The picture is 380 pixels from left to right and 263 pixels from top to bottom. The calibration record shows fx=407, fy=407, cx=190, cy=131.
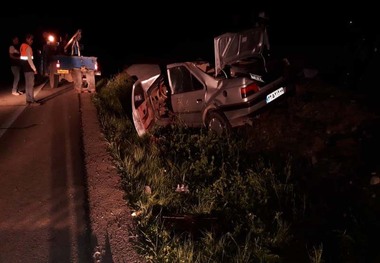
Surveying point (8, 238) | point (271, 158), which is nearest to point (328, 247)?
point (271, 158)

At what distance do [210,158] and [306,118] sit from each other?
214cm

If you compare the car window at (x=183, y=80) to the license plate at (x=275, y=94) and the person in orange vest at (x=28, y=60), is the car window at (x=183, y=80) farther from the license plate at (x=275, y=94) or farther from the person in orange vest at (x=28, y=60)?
the person in orange vest at (x=28, y=60)

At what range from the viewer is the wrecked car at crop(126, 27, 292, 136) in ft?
23.5

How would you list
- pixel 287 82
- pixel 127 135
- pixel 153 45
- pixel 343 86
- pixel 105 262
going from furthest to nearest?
1. pixel 153 45
2. pixel 343 86
3. pixel 127 135
4. pixel 287 82
5. pixel 105 262

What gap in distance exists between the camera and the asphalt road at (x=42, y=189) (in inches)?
177

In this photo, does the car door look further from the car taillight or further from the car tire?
the car taillight

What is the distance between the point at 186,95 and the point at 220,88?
913 millimetres

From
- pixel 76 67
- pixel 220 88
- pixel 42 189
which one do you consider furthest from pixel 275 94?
pixel 76 67

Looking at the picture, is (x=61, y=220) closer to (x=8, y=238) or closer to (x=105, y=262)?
(x=8, y=238)

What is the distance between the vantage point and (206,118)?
25.3 feet

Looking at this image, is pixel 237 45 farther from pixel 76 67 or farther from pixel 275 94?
pixel 76 67

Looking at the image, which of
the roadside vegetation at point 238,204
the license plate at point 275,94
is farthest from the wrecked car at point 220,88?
the roadside vegetation at point 238,204

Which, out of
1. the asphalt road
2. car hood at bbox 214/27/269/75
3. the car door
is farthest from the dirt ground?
car hood at bbox 214/27/269/75

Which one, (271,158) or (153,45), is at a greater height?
(153,45)
